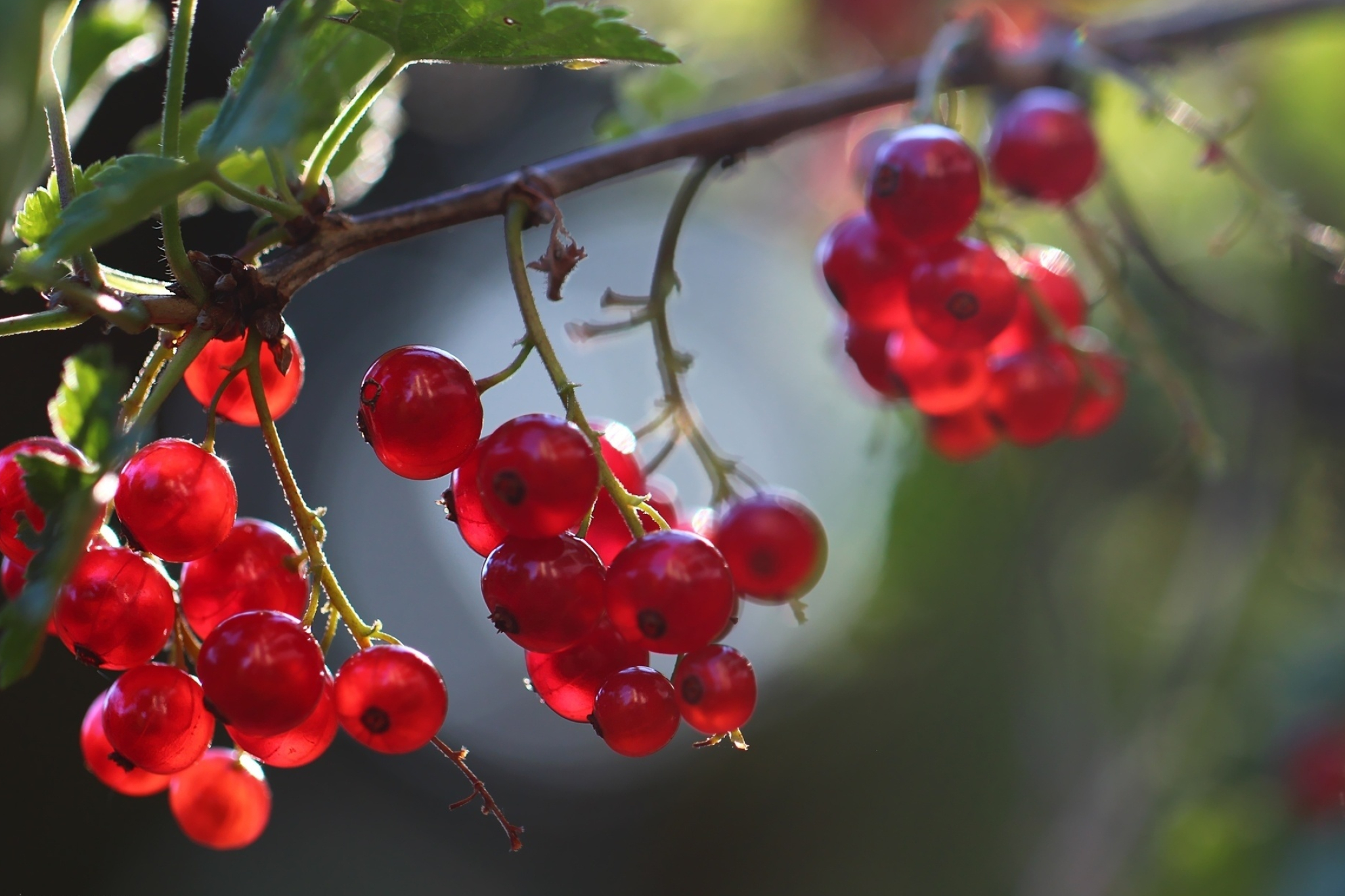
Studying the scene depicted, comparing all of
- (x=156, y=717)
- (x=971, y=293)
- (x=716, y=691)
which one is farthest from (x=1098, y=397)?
(x=156, y=717)

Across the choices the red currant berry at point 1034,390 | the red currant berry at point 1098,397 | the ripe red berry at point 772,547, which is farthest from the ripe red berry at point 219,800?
the red currant berry at point 1098,397

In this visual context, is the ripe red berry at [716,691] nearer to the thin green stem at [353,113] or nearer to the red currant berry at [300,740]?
the red currant berry at [300,740]

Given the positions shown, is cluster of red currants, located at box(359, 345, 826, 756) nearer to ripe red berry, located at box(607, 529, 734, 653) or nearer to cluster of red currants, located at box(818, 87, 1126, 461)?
ripe red berry, located at box(607, 529, 734, 653)

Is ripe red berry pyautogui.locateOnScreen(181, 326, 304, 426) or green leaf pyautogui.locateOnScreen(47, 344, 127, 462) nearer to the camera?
green leaf pyautogui.locateOnScreen(47, 344, 127, 462)

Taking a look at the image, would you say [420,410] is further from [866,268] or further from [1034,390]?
[1034,390]

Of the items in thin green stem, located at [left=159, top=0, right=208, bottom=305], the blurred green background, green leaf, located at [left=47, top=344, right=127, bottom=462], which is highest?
thin green stem, located at [left=159, top=0, right=208, bottom=305]

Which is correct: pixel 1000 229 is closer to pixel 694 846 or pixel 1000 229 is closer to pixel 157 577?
pixel 157 577

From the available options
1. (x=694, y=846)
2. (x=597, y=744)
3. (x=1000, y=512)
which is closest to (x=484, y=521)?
(x=1000, y=512)

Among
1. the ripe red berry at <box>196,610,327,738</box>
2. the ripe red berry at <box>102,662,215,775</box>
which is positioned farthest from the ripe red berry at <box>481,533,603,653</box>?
the ripe red berry at <box>102,662,215,775</box>
